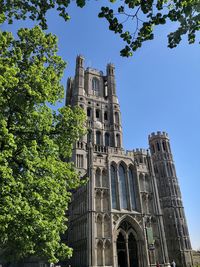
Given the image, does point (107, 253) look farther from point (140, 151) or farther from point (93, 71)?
point (93, 71)

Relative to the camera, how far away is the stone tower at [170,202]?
5703cm

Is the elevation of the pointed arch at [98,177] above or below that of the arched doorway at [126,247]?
above

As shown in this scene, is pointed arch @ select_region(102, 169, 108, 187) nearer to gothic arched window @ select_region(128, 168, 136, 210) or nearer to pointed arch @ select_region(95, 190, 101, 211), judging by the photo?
pointed arch @ select_region(95, 190, 101, 211)

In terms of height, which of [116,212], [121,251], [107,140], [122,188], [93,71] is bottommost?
[121,251]

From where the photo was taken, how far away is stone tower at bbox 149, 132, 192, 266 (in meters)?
57.0

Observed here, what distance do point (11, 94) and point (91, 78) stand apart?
170 feet

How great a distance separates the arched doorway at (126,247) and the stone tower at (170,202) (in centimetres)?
2905

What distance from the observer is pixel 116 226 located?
3050 cm

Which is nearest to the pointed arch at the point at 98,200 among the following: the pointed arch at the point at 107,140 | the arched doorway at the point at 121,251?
the arched doorway at the point at 121,251

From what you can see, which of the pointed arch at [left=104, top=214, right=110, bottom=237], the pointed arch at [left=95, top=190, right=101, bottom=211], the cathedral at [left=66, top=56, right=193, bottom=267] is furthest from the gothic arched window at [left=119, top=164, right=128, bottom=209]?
the pointed arch at [left=95, top=190, right=101, bottom=211]

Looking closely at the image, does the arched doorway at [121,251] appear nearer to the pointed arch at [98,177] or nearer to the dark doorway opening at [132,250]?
the dark doorway opening at [132,250]

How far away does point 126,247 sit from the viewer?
3089 cm

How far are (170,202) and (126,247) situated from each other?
36.4 meters

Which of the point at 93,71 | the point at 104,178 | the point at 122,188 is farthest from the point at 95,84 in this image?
the point at 122,188
